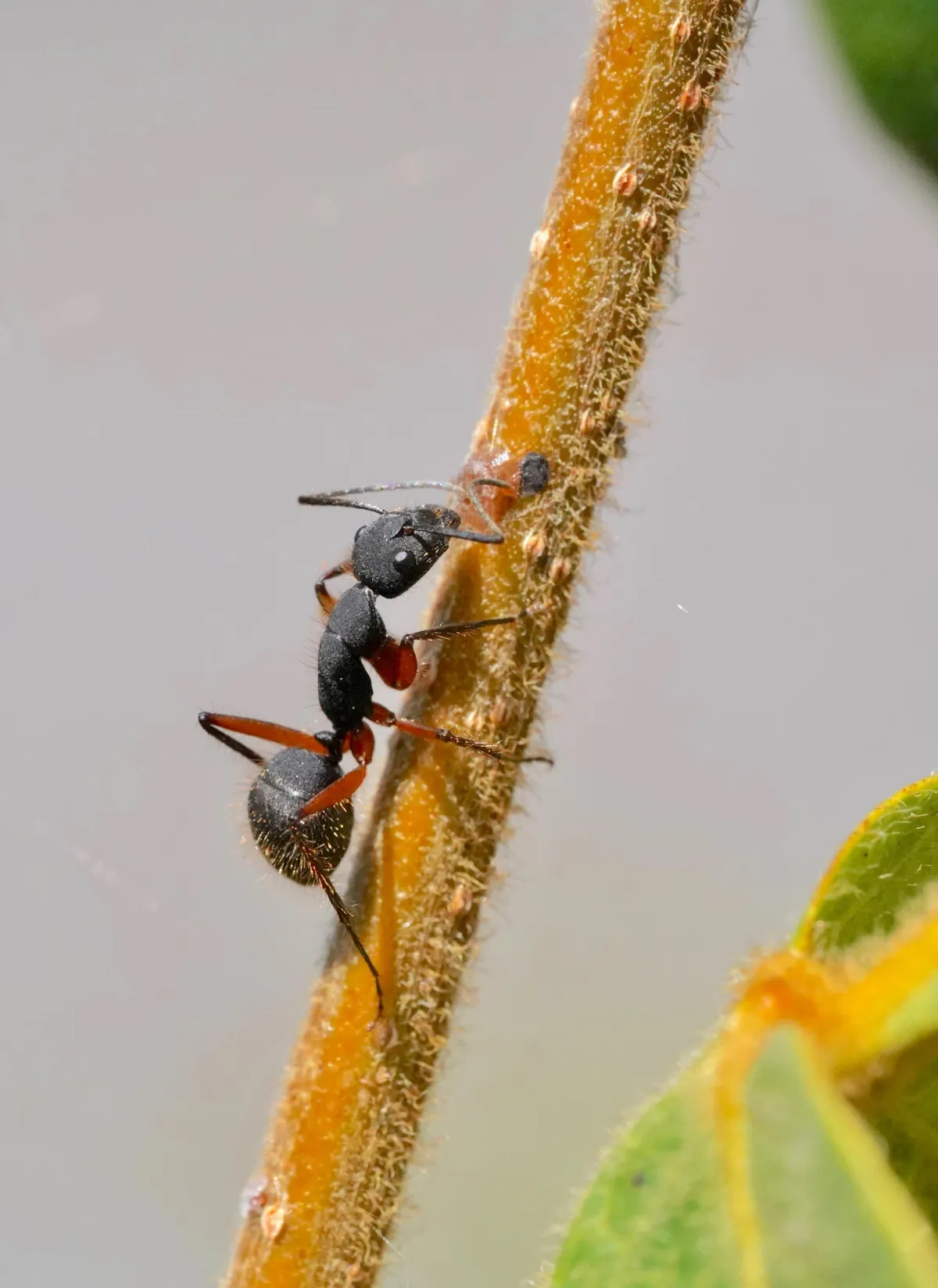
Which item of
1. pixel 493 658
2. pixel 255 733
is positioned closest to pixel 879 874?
pixel 493 658

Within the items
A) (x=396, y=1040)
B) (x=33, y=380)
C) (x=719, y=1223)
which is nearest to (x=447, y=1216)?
(x=396, y=1040)

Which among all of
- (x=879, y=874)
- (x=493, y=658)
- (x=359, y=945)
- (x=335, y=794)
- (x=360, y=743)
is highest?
(x=360, y=743)

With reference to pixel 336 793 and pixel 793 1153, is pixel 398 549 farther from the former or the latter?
pixel 793 1153

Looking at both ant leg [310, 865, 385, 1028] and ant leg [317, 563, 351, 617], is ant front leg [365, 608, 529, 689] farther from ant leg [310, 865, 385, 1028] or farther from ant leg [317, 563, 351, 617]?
ant leg [310, 865, 385, 1028]

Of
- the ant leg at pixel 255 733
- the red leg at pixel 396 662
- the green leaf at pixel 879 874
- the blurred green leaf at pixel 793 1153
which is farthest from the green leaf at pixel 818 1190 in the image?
the ant leg at pixel 255 733

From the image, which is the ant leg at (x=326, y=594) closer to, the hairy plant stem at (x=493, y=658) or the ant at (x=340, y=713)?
the ant at (x=340, y=713)

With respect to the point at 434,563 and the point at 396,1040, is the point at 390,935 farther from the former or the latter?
the point at 434,563
